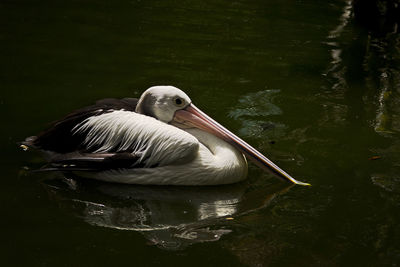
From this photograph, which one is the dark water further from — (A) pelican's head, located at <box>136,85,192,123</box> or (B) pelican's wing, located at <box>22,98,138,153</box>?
(A) pelican's head, located at <box>136,85,192,123</box>

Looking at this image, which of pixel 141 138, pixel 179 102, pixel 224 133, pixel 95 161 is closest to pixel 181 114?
pixel 179 102

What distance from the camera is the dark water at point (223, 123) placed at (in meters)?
3.40

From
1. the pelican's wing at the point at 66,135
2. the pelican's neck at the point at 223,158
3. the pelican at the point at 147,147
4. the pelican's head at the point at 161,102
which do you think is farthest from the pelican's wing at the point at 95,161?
the pelican's neck at the point at 223,158

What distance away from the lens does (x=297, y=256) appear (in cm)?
332

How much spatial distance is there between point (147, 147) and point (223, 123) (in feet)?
4.91

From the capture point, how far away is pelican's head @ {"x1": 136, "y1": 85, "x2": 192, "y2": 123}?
14.1ft

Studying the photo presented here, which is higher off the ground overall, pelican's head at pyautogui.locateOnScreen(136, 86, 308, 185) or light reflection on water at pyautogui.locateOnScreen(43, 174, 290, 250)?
pelican's head at pyautogui.locateOnScreen(136, 86, 308, 185)

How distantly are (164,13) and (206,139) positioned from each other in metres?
5.69

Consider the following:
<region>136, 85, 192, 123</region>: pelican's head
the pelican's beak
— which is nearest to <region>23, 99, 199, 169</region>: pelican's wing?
<region>136, 85, 192, 123</region>: pelican's head

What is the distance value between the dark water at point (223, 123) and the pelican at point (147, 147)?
4.7 inches

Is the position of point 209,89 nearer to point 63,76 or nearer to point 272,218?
point 63,76

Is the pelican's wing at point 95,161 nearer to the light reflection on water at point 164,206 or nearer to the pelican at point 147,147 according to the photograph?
the pelican at point 147,147

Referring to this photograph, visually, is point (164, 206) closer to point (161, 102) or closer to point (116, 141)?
point (116, 141)

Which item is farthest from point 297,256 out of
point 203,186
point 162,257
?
point 203,186
